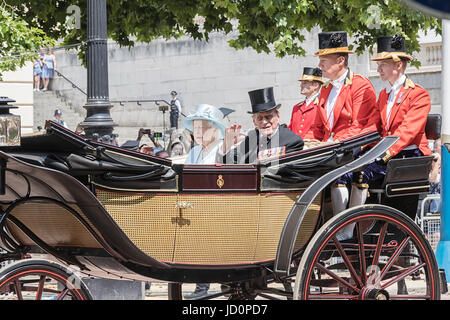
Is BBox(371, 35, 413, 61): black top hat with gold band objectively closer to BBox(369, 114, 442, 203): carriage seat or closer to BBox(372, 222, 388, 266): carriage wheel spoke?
BBox(369, 114, 442, 203): carriage seat


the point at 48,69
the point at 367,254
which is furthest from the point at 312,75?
the point at 48,69

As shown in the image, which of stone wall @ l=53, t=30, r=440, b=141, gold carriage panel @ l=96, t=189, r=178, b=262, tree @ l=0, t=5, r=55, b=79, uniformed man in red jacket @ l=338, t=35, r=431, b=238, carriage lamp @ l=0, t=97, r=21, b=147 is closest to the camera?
carriage lamp @ l=0, t=97, r=21, b=147

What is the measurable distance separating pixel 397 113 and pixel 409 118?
0.13 m

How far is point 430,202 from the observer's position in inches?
396

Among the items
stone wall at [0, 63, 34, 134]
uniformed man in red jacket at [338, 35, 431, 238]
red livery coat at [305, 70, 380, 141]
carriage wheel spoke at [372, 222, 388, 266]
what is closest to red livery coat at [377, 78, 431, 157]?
uniformed man in red jacket at [338, 35, 431, 238]

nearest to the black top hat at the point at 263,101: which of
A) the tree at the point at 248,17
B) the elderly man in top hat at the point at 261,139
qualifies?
the elderly man in top hat at the point at 261,139

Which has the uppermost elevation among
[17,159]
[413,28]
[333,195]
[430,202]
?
[413,28]

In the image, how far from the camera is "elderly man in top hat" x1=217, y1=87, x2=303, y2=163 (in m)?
5.27

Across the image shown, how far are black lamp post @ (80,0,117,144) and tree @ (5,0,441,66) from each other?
12.1 ft

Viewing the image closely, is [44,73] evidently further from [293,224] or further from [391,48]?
[293,224]

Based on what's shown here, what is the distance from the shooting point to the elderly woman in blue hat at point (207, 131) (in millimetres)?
5387
